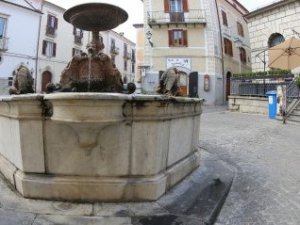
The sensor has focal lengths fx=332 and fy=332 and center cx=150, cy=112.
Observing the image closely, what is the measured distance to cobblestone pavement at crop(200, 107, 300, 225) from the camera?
371 cm

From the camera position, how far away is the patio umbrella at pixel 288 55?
15016 mm

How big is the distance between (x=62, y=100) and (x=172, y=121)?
4.71 feet

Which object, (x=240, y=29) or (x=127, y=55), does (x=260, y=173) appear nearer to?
(x=240, y=29)

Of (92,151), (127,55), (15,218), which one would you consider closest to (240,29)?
(127,55)

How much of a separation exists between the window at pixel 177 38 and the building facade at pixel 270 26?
5.57 meters

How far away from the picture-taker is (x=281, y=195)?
4.36m

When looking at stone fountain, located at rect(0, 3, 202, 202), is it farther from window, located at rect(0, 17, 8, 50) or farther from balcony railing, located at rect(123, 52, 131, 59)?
balcony railing, located at rect(123, 52, 131, 59)

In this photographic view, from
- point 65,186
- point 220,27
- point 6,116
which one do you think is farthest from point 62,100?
point 220,27

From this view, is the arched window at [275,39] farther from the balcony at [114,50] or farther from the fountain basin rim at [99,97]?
the balcony at [114,50]

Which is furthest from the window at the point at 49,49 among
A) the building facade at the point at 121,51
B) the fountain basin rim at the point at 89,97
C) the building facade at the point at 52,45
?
the fountain basin rim at the point at 89,97

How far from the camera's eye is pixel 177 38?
26.8 metres

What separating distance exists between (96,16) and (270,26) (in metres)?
18.6

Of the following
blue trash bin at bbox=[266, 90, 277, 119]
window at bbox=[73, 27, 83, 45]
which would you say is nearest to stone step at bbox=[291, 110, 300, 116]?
blue trash bin at bbox=[266, 90, 277, 119]

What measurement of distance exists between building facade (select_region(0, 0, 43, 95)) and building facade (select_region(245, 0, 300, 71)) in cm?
1882
